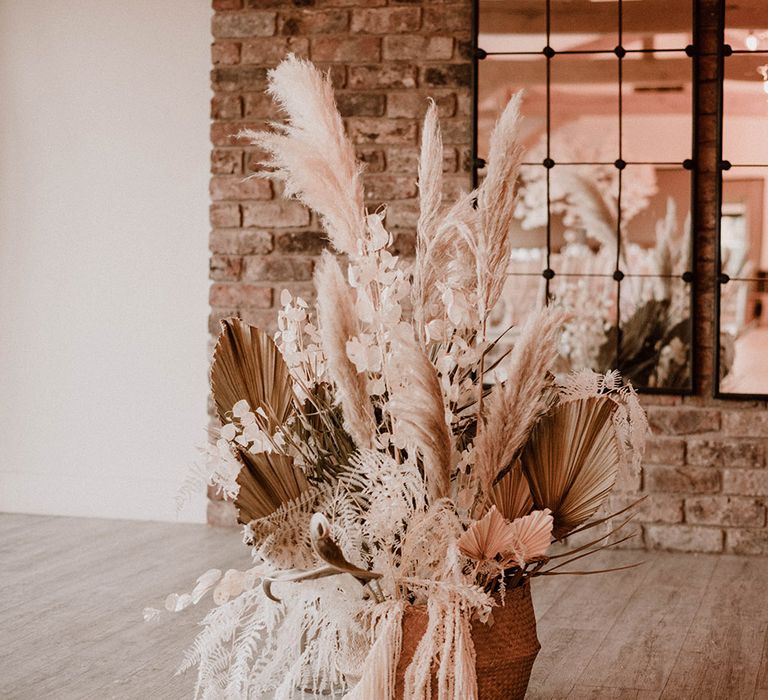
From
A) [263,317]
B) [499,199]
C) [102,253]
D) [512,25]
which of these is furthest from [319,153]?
[102,253]

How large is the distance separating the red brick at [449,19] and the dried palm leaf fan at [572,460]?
261 centimetres

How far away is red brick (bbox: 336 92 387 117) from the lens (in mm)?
4121

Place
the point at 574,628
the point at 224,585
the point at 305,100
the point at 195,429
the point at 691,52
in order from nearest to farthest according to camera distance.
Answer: the point at 305,100
the point at 224,585
the point at 574,628
the point at 691,52
the point at 195,429

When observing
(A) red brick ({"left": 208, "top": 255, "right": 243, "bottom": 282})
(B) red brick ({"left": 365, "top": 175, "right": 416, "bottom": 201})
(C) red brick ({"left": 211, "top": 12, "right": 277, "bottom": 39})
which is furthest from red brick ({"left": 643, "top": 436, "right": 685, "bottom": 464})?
(C) red brick ({"left": 211, "top": 12, "right": 277, "bottom": 39})

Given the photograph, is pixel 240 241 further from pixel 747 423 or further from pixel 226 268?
pixel 747 423

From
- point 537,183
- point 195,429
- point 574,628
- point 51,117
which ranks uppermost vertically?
point 51,117

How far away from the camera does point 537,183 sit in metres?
3.99

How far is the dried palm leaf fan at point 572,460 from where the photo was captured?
1.70 m

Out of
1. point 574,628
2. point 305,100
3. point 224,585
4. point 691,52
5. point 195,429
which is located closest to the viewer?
point 305,100

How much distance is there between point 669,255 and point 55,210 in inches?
95.0

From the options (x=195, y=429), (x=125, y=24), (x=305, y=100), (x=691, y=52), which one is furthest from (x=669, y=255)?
(x=305, y=100)

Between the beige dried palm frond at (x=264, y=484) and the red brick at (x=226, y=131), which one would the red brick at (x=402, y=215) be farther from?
the beige dried palm frond at (x=264, y=484)

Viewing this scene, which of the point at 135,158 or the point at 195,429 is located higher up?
the point at 135,158

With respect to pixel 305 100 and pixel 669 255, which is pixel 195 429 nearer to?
pixel 669 255
